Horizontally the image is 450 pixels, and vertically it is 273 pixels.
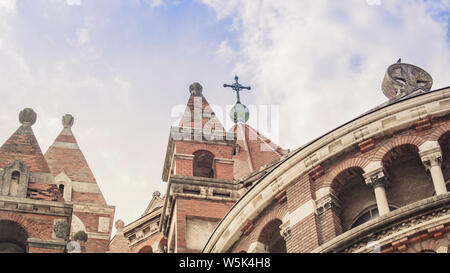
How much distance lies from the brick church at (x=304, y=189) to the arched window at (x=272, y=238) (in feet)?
0.08

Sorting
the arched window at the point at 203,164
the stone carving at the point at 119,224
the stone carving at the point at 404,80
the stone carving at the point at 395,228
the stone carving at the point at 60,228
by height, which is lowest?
the stone carving at the point at 395,228

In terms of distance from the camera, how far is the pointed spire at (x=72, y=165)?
45500mm

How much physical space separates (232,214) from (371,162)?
407 centimetres

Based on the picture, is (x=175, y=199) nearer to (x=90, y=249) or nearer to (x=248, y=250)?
(x=248, y=250)

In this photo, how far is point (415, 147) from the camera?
2625 cm

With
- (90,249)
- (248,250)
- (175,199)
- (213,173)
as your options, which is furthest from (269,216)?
(90,249)

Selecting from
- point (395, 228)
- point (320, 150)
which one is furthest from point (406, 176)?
point (395, 228)

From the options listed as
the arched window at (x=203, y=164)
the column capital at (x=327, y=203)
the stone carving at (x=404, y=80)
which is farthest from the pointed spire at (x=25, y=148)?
the stone carving at (x=404, y=80)

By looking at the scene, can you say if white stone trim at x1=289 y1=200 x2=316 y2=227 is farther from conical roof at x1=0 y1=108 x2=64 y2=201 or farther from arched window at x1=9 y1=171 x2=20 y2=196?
arched window at x1=9 y1=171 x2=20 y2=196

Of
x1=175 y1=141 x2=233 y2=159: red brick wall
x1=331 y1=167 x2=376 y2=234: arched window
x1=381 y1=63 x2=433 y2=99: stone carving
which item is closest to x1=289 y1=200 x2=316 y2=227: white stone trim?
x1=331 y1=167 x2=376 y2=234: arched window

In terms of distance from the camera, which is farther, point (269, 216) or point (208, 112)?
point (208, 112)

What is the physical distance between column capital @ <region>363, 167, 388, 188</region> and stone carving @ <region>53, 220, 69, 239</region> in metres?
8.51

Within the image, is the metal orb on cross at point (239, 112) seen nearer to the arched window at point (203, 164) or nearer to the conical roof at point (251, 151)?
the conical roof at point (251, 151)

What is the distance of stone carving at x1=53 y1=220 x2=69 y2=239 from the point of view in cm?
3022
